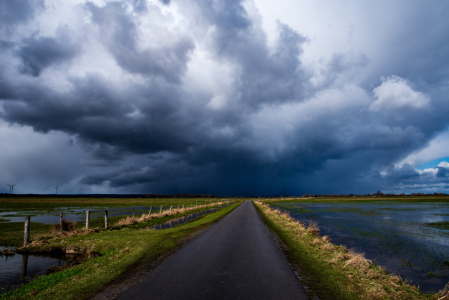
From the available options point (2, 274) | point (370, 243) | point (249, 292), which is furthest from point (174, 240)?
point (370, 243)

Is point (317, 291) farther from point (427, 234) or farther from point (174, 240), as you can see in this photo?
point (427, 234)

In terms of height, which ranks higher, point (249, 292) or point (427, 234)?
point (249, 292)

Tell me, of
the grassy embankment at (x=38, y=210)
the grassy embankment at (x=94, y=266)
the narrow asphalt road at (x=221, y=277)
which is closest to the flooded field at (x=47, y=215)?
the grassy embankment at (x=38, y=210)

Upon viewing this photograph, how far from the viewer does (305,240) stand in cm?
1636

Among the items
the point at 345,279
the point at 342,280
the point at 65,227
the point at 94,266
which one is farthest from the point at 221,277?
the point at 65,227

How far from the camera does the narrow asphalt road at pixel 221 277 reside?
675 centimetres

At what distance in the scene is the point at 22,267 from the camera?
11.9m

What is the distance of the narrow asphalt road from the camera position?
6.75 metres

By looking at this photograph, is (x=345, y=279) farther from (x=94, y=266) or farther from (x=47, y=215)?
(x=47, y=215)

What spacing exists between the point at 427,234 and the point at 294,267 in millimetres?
22681

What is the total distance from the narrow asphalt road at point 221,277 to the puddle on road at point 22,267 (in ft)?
19.2

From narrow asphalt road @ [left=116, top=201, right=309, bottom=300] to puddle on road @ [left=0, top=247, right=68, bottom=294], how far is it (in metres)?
5.85

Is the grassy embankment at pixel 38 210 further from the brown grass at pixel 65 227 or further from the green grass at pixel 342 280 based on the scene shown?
the green grass at pixel 342 280

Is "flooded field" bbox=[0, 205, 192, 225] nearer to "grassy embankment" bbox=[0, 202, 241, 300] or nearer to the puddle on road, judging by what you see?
"grassy embankment" bbox=[0, 202, 241, 300]
